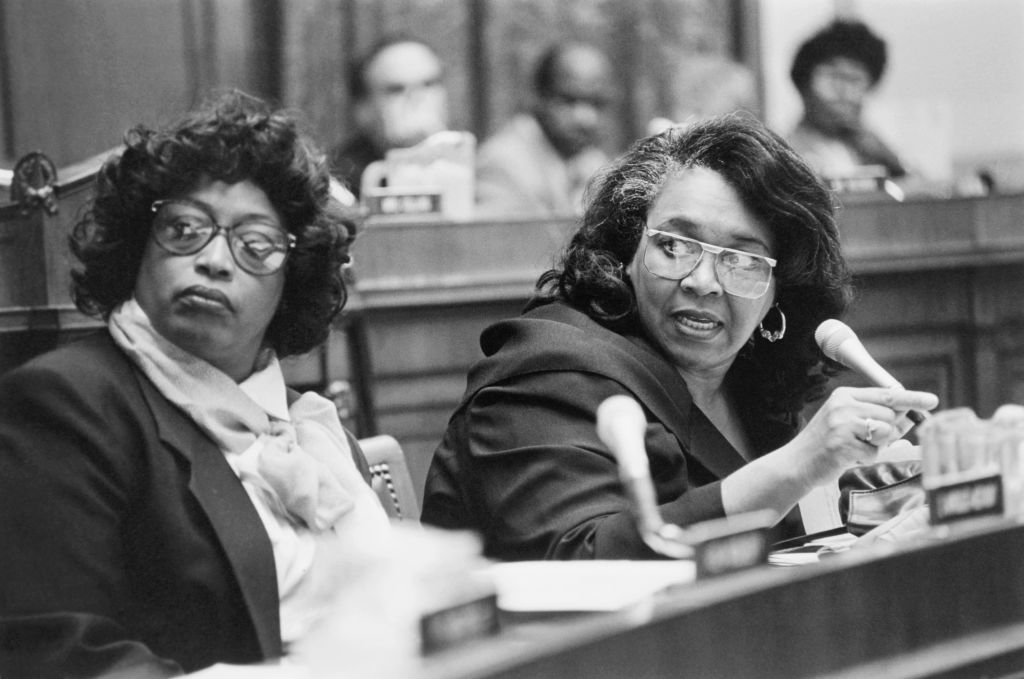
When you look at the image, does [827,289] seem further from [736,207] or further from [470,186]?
[470,186]

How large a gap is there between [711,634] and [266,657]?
0.59m

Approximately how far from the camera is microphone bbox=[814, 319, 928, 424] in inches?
69.1

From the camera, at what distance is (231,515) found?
157cm

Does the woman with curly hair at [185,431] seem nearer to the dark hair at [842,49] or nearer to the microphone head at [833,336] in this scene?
the microphone head at [833,336]

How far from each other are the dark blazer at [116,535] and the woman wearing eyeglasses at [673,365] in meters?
0.36

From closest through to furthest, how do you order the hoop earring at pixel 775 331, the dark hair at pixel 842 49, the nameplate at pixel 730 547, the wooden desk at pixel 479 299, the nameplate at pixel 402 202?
1. the nameplate at pixel 730 547
2. the hoop earring at pixel 775 331
3. the wooden desk at pixel 479 299
4. the nameplate at pixel 402 202
5. the dark hair at pixel 842 49

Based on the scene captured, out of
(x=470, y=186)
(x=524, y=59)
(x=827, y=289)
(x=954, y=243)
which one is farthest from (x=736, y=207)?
(x=524, y=59)

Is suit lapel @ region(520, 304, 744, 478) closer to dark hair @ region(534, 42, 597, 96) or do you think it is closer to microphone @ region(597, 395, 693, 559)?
microphone @ region(597, 395, 693, 559)

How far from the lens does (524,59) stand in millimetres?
5422

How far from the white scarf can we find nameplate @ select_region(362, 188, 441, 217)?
206cm

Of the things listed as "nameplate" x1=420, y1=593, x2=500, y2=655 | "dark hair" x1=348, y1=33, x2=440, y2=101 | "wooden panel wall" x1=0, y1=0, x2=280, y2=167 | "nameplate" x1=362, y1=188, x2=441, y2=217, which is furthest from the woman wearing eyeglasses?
"dark hair" x1=348, y1=33, x2=440, y2=101

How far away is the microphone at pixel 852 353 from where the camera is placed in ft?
5.76

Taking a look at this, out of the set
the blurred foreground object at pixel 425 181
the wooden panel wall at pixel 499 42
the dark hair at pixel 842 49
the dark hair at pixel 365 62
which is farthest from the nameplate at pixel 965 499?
the dark hair at pixel 842 49

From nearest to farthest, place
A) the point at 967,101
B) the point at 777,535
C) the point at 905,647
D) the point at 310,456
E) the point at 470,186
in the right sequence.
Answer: the point at 905,647 < the point at 310,456 < the point at 777,535 < the point at 470,186 < the point at 967,101
